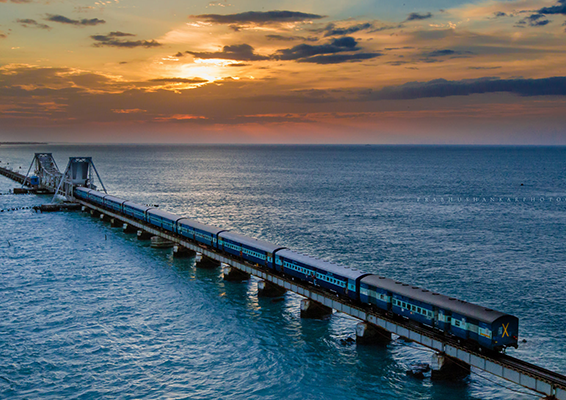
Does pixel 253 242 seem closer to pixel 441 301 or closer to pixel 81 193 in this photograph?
pixel 441 301

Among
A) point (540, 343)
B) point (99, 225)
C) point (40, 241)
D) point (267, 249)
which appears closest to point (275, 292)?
point (267, 249)

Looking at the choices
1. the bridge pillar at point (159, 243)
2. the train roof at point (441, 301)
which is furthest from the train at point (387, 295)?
the bridge pillar at point (159, 243)

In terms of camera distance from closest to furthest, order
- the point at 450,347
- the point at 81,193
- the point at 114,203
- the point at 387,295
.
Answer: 1. the point at 450,347
2. the point at 387,295
3. the point at 114,203
4. the point at 81,193

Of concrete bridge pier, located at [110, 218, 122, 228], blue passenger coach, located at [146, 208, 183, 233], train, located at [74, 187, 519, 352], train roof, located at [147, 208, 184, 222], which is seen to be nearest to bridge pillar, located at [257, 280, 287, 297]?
train, located at [74, 187, 519, 352]

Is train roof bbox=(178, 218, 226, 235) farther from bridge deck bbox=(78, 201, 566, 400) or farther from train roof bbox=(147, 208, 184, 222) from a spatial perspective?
bridge deck bbox=(78, 201, 566, 400)

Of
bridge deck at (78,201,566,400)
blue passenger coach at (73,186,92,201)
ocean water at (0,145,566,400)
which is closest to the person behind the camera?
bridge deck at (78,201,566,400)

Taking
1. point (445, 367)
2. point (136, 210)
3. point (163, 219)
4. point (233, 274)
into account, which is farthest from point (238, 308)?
point (136, 210)

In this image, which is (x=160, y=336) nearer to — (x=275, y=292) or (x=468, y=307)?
(x=275, y=292)

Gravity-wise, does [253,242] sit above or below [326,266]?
above

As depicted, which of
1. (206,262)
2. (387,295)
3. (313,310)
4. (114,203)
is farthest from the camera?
(114,203)

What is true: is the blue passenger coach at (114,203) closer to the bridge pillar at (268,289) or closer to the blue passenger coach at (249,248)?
the blue passenger coach at (249,248)
